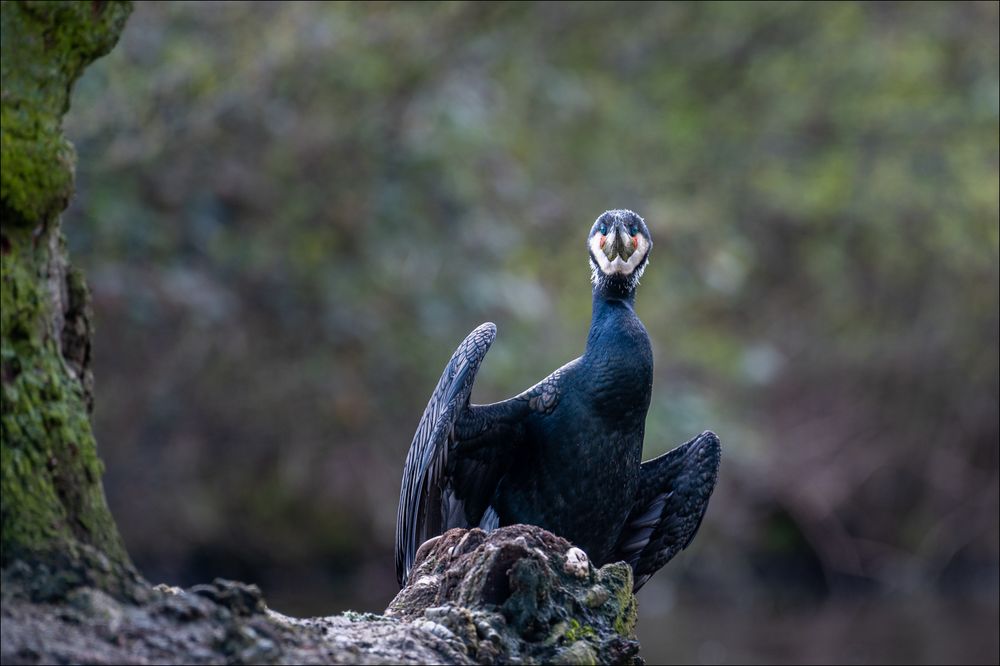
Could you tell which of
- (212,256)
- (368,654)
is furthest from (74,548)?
(212,256)

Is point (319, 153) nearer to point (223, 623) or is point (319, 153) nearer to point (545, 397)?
point (545, 397)

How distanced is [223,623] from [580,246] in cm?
1109

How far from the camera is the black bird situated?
4812 mm

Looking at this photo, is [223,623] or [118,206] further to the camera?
[118,206]

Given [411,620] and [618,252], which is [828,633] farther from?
[411,620]

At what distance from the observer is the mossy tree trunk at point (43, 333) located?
111 inches

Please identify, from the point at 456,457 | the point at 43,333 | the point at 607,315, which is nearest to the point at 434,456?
the point at 456,457

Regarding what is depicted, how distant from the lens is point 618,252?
5.16 m

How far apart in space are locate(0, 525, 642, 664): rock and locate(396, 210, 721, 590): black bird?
2.62 ft

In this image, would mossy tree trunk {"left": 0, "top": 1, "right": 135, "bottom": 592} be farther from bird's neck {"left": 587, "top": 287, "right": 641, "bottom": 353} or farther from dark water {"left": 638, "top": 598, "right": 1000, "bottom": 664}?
dark water {"left": 638, "top": 598, "right": 1000, "bottom": 664}

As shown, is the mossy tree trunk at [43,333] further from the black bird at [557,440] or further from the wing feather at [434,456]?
the black bird at [557,440]

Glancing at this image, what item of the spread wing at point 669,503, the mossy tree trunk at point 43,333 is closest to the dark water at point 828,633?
the spread wing at point 669,503

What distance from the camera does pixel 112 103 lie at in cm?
888

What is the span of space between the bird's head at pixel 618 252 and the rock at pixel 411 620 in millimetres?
1512
